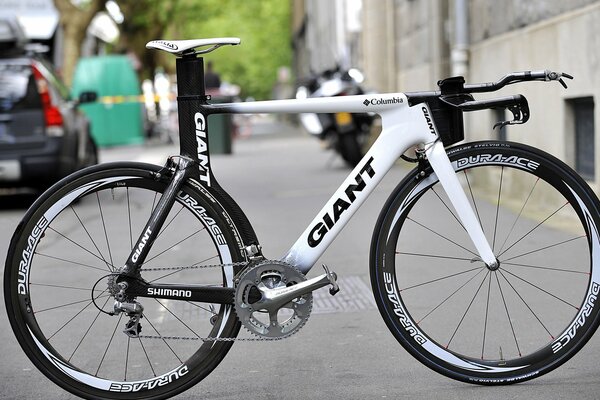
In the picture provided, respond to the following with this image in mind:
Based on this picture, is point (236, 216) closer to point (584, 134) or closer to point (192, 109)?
point (192, 109)

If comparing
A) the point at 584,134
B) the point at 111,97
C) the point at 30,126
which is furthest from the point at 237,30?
the point at 584,134

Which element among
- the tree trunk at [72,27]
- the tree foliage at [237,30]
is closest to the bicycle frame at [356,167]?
the tree trunk at [72,27]

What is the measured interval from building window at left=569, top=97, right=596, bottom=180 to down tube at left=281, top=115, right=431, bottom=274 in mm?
5812

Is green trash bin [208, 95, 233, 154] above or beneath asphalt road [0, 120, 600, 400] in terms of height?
above

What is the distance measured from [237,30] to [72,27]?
176ft

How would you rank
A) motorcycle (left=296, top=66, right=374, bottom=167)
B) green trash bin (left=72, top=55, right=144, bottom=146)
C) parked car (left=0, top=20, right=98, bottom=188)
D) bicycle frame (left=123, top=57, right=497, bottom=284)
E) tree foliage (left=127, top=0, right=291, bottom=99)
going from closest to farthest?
bicycle frame (left=123, top=57, right=497, bottom=284) < parked car (left=0, top=20, right=98, bottom=188) < motorcycle (left=296, top=66, right=374, bottom=167) < green trash bin (left=72, top=55, right=144, bottom=146) < tree foliage (left=127, top=0, right=291, bottom=99)

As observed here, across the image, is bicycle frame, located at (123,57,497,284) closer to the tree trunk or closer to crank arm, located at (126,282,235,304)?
crank arm, located at (126,282,235,304)

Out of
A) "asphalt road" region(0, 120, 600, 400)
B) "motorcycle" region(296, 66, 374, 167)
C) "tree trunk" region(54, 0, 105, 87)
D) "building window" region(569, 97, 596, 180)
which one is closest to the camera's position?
"asphalt road" region(0, 120, 600, 400)

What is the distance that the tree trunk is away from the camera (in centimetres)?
3089

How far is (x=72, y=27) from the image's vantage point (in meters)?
30.9

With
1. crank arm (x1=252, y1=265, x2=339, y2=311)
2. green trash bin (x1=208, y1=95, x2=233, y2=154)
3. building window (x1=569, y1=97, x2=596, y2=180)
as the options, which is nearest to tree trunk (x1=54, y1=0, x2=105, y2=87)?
green trash bin (x1=208, y1=95, x2=233, y2=154)

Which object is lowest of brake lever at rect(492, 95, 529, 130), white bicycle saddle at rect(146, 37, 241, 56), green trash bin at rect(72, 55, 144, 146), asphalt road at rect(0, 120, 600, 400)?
asphalt road at rect(0, 120, 600, 400)

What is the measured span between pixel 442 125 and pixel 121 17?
1592 inches

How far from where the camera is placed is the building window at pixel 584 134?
988 centimetres
